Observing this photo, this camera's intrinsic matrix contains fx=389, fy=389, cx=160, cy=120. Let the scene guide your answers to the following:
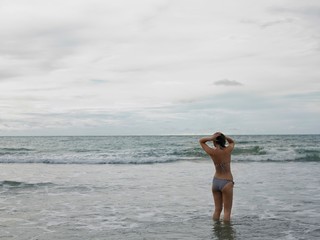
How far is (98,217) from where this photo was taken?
9.30 metres

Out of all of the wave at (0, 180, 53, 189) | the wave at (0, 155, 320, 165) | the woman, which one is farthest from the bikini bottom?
the wave at (0, 155, 320, 165)

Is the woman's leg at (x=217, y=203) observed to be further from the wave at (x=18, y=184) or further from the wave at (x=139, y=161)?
the wave at (x=139, y=161)

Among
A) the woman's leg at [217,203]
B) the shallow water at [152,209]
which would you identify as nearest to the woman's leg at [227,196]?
the woman's leg at [217,203]

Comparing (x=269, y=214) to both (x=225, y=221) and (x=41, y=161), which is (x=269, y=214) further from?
(x=41, y=161)

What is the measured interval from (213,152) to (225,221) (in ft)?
5.10

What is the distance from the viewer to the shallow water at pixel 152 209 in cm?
784

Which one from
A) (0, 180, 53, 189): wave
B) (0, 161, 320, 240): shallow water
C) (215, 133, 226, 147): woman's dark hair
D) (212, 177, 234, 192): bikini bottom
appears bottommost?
(0, 161, 320, 240): shallow water

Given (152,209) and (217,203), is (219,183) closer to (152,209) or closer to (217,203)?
(217,203)

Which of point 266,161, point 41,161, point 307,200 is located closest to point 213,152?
point 307,200

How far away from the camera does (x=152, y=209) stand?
10.2m

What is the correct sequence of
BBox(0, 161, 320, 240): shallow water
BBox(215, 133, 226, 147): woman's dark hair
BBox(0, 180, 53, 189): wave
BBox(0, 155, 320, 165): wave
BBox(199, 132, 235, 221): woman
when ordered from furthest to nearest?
BBox(0, 155, 320, 165): wave < BBox(0, 180, 53, 189): wave < BBox(199, 132, 235, 221): woman < BBox(215, 133, 226, 147): woman's dark hair < BBox(0, 161, 320, 240): shallow water

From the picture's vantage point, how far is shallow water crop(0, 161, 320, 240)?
7.84 metres

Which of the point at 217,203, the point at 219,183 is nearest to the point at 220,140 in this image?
the point at 219,183

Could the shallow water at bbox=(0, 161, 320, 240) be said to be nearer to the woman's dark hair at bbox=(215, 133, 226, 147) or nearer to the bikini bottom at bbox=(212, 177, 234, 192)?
the bikini bottom at bbox=(212, 177, 234, 192)
